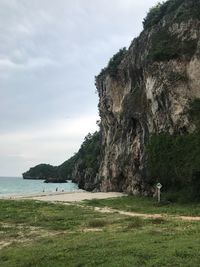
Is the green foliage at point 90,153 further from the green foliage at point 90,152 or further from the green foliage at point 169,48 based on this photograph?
the green foliage at point 169,48

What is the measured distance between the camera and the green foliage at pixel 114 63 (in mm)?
71875

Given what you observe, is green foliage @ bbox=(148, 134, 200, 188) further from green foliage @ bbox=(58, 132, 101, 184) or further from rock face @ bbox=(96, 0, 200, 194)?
green foliage @ bbox=(58, 132, 101, 184)

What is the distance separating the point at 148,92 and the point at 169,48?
5.33 m

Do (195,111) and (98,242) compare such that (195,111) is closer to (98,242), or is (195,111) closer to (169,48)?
(169,48)

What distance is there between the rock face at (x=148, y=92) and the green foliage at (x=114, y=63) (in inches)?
18.3

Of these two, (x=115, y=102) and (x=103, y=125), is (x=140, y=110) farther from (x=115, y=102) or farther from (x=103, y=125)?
(x=103, y=125)

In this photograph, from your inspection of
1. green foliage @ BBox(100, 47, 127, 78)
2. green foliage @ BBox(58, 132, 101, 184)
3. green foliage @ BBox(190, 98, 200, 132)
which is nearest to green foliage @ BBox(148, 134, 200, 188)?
green foliage @ BBox(190, 98, 200, 132)

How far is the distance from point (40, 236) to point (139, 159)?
114ft

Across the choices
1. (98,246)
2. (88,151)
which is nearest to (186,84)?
(98,246)

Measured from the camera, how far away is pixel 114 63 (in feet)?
244

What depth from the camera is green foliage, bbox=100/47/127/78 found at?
7188 centimetres

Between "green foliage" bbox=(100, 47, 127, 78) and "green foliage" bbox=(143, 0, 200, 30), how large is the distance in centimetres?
909

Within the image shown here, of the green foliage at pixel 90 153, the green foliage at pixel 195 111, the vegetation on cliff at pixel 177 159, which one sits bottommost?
the vegetation on cliff at pixel 177 159

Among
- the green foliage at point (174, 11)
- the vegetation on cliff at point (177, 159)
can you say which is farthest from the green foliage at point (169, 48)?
the vegetation on cliff at point (177, 159)
